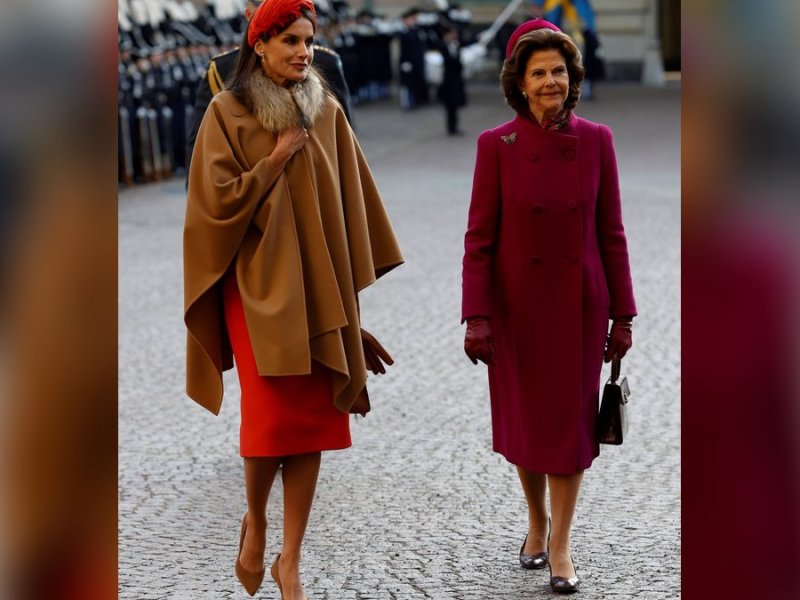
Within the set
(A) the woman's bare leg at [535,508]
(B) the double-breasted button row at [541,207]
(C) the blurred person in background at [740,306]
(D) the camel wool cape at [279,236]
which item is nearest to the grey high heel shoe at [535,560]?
(A) the woman's bare leg at [535,508]

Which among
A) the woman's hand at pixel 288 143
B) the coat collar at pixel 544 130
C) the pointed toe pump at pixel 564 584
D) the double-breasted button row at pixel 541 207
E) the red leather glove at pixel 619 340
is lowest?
the pointed toe pump at pixel 564 584

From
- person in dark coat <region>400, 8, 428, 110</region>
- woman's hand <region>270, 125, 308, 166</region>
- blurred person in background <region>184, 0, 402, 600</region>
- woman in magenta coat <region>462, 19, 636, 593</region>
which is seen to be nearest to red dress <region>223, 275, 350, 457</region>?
blurred person in background <region>184, 0, 402, 600</region>

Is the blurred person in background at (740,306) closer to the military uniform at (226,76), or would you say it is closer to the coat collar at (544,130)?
the coat collar at (544,130)

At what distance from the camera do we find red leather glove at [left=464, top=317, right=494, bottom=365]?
4.54m

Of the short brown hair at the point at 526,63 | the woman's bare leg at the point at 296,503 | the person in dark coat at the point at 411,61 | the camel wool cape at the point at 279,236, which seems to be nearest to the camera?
the camel wool cape at the point at 279,236

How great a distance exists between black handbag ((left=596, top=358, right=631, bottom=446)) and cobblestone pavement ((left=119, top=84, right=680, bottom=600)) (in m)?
0.39

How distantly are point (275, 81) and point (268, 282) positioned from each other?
519mm

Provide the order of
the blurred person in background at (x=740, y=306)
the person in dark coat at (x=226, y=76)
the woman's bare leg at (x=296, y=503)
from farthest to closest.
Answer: the person in dark coat at (x=226, y=76) → the woman's bare leg at (x=296, y=503) → the blurred person in background at (x=740, y=306)

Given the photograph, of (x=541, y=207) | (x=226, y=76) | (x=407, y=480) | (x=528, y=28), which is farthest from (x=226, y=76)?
(x=541, y=207)

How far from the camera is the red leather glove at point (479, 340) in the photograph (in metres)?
4.54

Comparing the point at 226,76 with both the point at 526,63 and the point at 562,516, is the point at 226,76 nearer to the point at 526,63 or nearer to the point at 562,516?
the point at 526,63

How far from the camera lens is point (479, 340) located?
454 centimetres

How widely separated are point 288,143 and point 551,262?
0.82 m

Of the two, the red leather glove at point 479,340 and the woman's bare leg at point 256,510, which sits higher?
the red leather glove at point 479,340
